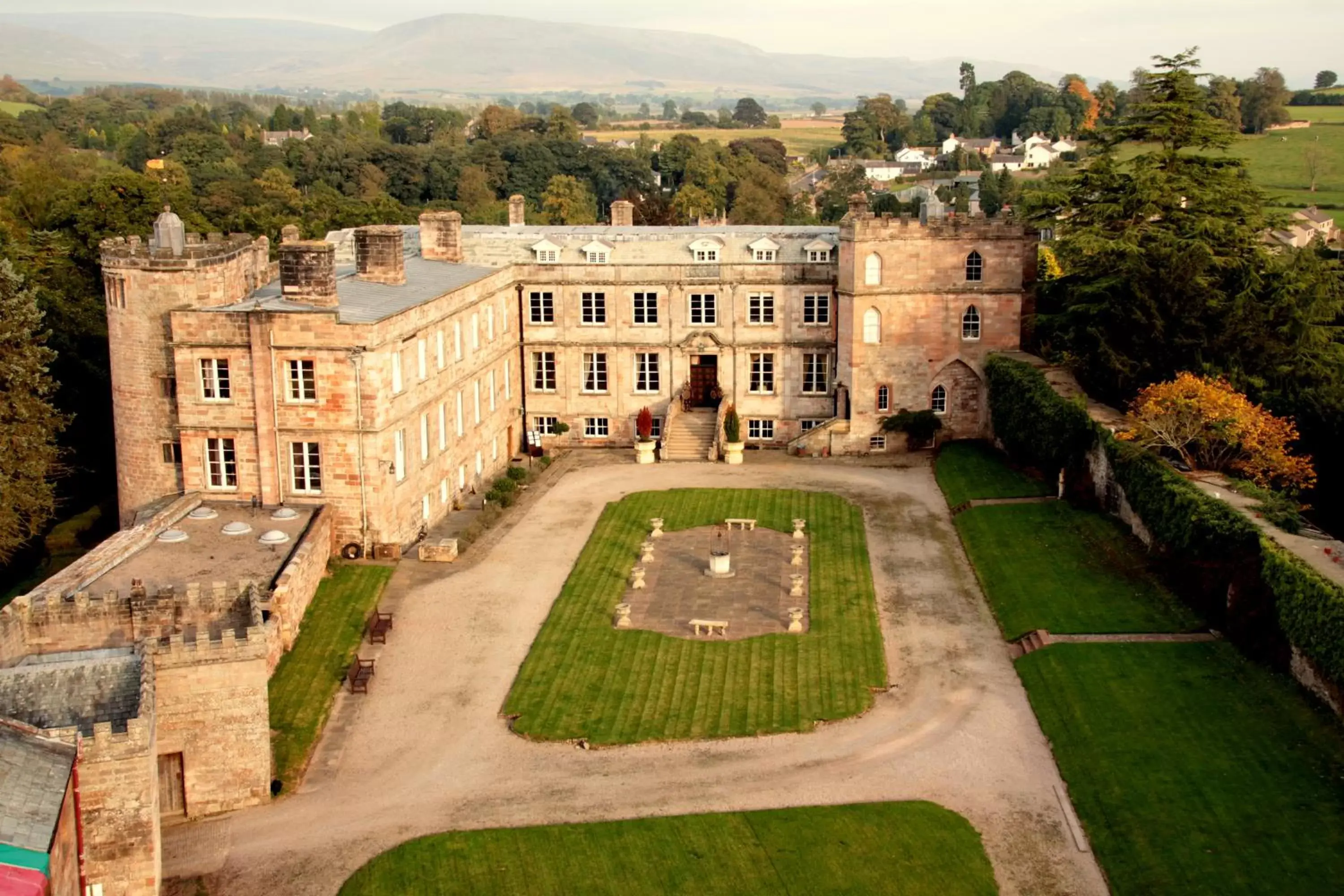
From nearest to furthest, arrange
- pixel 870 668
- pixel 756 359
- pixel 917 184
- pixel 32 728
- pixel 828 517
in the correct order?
pixel 32 728 → pixel 870 668 → pixel 828 517 → pixel 756 359 → pixel 917 184

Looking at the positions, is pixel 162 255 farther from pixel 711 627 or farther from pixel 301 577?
pixel 711 627

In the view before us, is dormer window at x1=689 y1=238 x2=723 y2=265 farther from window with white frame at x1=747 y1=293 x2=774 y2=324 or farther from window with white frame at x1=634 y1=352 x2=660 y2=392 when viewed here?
window with white frame at x1=634 y1=352 x2=660 y2=392

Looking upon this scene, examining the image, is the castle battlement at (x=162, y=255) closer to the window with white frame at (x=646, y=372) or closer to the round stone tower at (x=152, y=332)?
the round stone tower at (x=152, y=332)

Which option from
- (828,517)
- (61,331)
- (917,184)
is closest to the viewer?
(828,517)

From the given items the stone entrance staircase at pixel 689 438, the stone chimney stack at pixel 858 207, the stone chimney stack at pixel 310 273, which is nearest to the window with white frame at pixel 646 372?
the stone entrance staircase at pixel 689 438

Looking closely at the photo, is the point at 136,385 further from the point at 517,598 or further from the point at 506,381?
the point at 506,381

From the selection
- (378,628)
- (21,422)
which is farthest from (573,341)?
(378,628)

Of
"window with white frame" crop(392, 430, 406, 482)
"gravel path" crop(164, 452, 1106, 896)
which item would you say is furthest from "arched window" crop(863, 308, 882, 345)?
"window with white frame" crop(392, 430, 406, 482)

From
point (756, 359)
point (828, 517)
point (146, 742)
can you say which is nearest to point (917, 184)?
point (756, 359)
